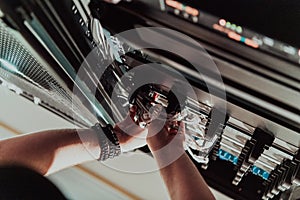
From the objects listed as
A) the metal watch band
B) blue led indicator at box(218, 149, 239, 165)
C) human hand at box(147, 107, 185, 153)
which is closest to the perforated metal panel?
the metal watch band

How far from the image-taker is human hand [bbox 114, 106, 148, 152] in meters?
1.09

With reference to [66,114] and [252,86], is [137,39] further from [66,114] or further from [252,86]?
[66,114]

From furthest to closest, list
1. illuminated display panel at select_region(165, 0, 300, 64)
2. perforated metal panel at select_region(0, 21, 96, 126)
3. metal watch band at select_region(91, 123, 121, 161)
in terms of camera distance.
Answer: metal watch band at select_region(91, 123, 121, 161), perforated metal panel at select_region(0, 21, 96, 126), illuminated display panel at select_region(165, 0, 300, 64)

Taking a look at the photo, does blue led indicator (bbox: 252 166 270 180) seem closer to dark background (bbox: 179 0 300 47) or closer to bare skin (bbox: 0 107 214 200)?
bare skin (bbox: 0 107 214 200)

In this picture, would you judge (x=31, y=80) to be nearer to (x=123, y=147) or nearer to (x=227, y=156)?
(x=123, y=147)

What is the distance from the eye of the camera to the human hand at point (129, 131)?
109cm

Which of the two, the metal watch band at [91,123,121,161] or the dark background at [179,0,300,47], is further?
the metal watch band at [91,123,121,161]

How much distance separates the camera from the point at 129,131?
112 cm

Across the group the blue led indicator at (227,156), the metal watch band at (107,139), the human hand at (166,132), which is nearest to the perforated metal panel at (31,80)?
the metal watch band at (107,139)

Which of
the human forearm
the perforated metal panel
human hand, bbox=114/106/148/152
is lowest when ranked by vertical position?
human hand, bbox=114/106/148/152

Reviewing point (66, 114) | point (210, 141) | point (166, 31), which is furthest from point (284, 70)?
point (66, 114)

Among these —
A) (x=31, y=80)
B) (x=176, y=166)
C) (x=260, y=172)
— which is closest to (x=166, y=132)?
(x=176, y=166)

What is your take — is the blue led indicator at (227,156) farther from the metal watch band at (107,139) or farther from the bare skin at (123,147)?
the metal watch band at (107,139)

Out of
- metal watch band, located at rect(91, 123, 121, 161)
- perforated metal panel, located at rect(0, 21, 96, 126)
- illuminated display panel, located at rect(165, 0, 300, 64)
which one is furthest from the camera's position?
metal watch band, located at rect(91, 123, 121, 161)
